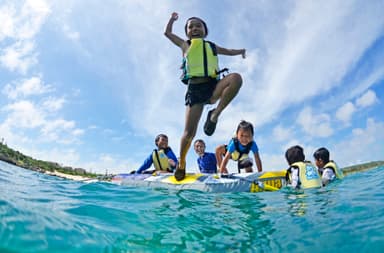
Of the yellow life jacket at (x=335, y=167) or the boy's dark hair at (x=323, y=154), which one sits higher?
the boy's dark hair at (x=323, y=154)

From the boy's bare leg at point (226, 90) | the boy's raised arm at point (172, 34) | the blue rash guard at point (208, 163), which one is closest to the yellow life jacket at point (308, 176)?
the boy's bare leg at point (226, 90)

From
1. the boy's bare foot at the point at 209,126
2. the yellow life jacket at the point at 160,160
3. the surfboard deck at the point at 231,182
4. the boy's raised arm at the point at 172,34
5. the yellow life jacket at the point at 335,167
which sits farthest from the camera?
the yellow life jacket at the point at 160,160

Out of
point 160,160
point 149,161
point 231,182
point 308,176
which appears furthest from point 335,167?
point 149,161

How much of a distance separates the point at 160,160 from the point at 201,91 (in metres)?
3.80

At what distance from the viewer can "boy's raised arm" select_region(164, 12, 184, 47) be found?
4.71 m

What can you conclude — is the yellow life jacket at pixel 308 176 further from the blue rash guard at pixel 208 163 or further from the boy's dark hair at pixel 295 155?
the blue rash guard at pixel 208 163

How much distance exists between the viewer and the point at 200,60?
14.0ft

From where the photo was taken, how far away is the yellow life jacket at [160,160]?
7.70 meters

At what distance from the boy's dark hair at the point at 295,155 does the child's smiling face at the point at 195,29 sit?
2642 mm

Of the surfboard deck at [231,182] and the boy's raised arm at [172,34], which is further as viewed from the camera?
the surfboard deck at [231,182]

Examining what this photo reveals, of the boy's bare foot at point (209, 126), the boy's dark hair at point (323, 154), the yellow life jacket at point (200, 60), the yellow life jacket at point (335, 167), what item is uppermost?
the yellow life jacket at point (200, 60)

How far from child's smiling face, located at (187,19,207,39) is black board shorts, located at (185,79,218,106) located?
82 centimetres

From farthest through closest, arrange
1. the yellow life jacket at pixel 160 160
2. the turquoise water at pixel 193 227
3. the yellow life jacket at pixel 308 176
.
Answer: the yellow life jacket at pixel 160 160 < the yellow life jacket at pixel 308 176 < the turquoise water at pixel 193 227

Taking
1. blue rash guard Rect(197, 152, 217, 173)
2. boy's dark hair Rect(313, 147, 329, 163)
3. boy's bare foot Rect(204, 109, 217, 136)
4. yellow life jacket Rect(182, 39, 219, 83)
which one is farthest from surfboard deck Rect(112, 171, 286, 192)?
blue rash guard Rect(197, 152, 217, 173)
